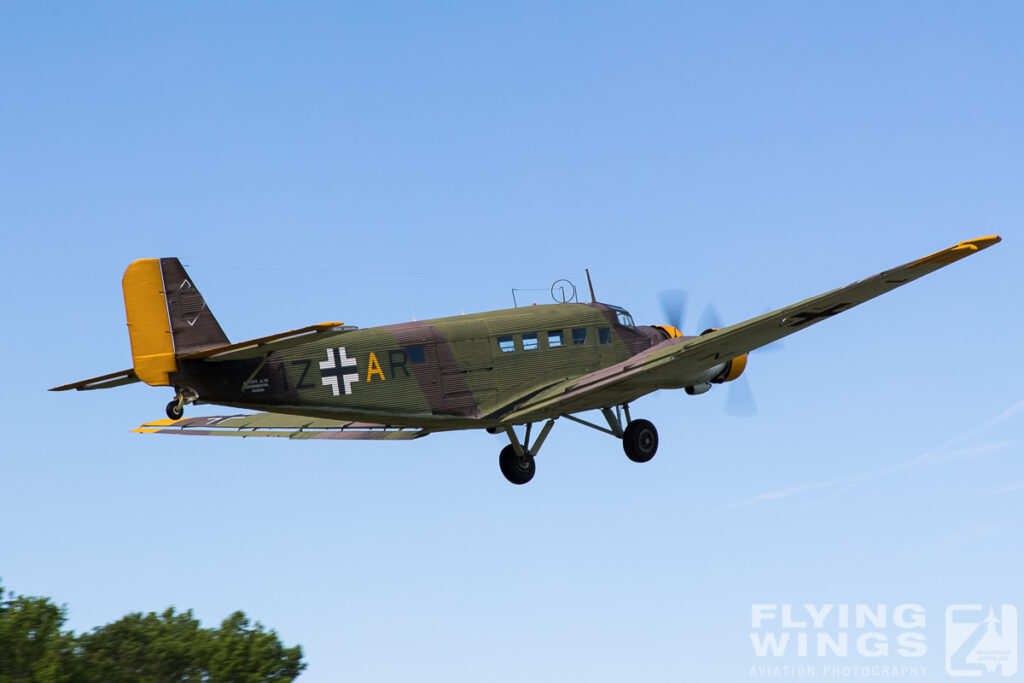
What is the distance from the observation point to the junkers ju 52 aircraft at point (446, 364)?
2138 cm

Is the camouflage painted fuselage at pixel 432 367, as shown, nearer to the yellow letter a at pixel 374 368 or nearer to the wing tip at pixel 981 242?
the yellow letter a at pixel 374 368

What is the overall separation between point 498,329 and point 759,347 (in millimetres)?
5401

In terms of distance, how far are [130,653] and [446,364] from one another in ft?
69.1

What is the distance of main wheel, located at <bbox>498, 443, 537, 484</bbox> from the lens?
2661 centimetres

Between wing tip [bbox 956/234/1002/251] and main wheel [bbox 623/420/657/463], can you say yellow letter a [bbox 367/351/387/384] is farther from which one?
wing tip [bbox 956/234/1002/251]

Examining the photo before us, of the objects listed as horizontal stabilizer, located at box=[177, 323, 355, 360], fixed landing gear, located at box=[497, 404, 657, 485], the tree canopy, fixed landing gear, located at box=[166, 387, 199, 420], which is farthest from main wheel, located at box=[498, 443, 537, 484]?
the tree canopy

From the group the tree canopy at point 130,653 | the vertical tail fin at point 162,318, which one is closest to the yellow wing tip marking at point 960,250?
the vertical tail fin at point 162,318

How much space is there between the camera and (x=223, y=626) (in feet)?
133

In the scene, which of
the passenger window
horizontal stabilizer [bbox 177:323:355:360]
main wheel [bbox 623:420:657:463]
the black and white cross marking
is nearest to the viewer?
horizontal stabilizer [bbox 177:323:355:360]

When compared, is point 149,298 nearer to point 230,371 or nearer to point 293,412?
point 230,371

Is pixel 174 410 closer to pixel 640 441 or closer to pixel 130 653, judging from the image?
pixel 640 441

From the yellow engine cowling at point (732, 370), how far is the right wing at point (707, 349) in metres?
1.51

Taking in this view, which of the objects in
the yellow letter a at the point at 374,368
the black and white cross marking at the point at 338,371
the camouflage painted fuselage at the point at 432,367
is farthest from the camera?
the yellow letter a at the point at 374,368

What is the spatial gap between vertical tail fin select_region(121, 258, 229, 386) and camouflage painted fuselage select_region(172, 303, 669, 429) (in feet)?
1.36
